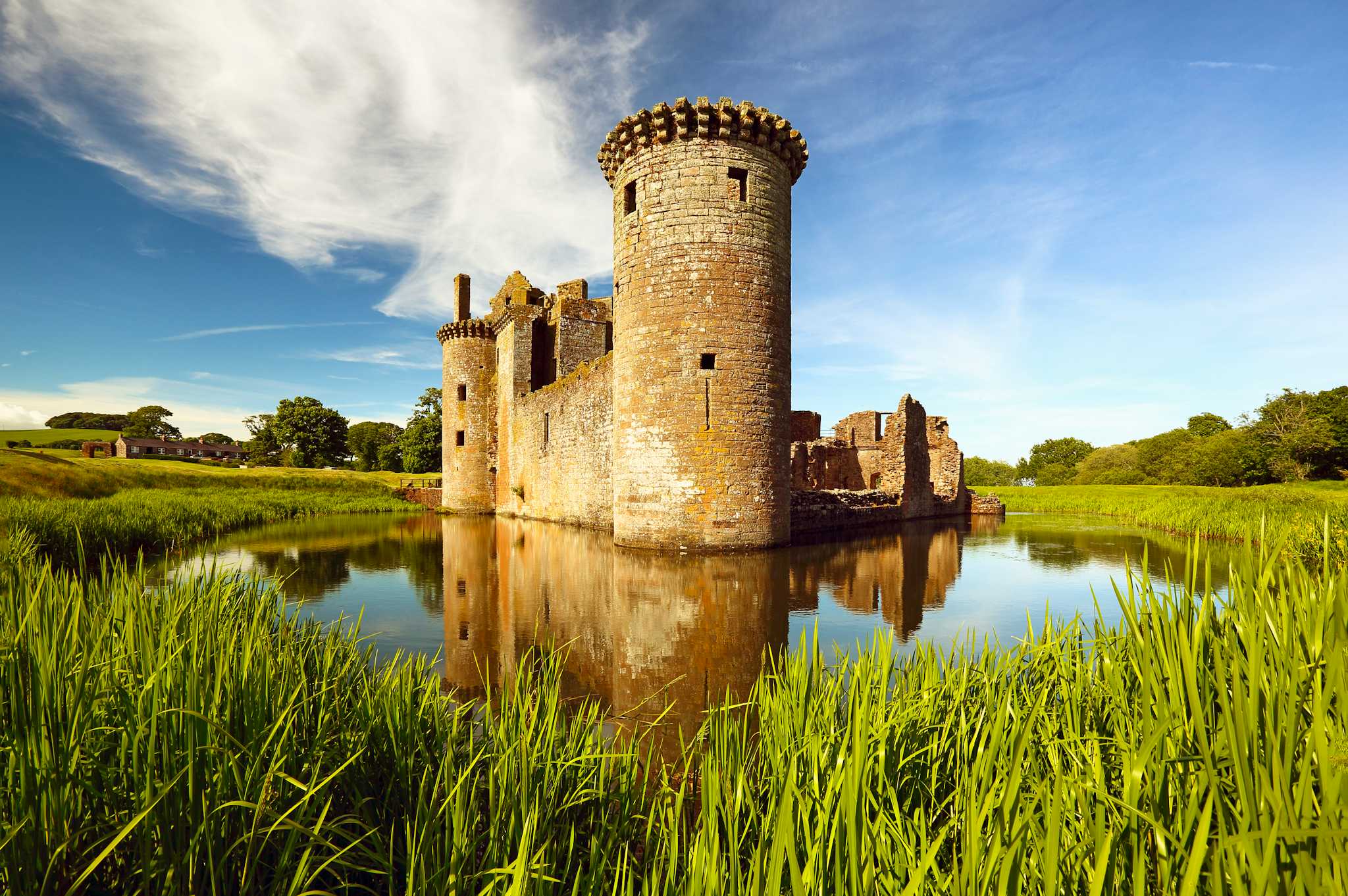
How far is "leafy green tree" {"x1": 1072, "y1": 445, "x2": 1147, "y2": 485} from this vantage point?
54.0 meters

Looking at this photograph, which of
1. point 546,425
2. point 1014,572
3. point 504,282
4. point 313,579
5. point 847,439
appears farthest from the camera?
point 847,439

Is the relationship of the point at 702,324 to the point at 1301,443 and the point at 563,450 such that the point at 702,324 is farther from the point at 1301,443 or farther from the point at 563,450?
the point at 1301,443

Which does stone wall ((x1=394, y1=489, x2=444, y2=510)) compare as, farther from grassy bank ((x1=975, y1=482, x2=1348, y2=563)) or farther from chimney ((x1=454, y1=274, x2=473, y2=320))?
grassy bank ((x1=975, y1=482, x2=1348, y2=563))

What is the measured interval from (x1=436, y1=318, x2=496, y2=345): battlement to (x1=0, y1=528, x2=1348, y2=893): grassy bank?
22701 millimetres

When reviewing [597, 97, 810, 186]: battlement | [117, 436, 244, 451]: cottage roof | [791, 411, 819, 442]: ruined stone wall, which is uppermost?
[597, 97, 810, 186]: battlement

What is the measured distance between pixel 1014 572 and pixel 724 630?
608cm

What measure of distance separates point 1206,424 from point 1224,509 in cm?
6199

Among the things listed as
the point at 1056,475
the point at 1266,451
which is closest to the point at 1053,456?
the point at 1056,475

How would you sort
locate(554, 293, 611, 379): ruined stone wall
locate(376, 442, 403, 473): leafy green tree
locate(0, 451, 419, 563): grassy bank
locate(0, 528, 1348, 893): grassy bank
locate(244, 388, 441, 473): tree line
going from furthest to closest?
locate(376, 442, 403, 473): leafy green tree, locate(244, 388, 441, 473): tree line, locate(554, 293, 611, 379): ruined stone wall, locate(0, 451, 419, 563): grassy bank, locate(0, 528, 1348, 893): grassy bank

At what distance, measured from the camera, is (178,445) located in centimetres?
7475

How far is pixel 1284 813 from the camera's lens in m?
1.36

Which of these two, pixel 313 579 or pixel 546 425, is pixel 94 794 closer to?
pixel 313 579

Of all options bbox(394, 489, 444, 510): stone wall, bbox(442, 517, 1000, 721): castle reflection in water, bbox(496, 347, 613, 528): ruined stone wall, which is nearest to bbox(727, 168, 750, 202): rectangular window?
bbox(496, 347, 613, 528): ruined stone wall

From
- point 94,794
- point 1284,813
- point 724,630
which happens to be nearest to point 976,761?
point 1284,813
